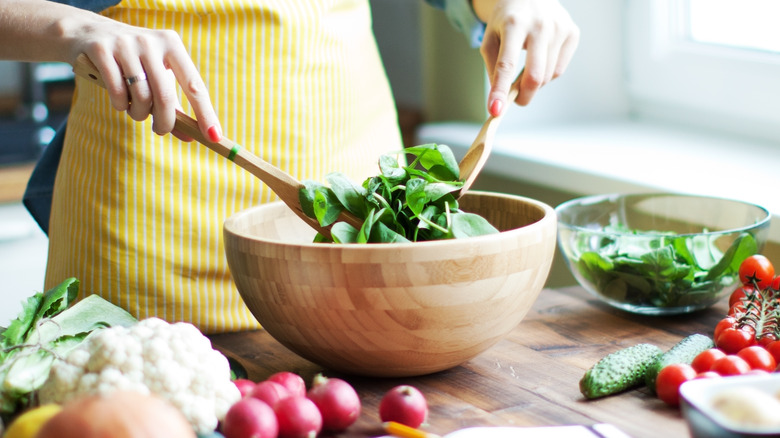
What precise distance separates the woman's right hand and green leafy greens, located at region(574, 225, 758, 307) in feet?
1.80

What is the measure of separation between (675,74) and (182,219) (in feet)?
3.88

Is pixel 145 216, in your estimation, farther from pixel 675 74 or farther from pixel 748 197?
pixel 675 74

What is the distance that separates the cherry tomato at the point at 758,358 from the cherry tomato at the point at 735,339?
0.05 m

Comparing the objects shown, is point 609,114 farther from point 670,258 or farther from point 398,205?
point 398,205

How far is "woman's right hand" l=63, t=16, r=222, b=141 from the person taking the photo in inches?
36.4

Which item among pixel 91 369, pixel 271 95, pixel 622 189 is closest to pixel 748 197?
pixel 622 189

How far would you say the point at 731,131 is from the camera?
1.81 metres

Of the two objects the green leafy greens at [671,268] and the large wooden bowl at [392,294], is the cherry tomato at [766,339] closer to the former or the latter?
the green leafy greens at [671,268]

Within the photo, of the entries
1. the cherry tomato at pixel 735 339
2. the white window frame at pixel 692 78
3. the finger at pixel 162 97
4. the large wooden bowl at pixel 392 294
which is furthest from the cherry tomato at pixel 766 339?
the white window frame at pixel 692 78

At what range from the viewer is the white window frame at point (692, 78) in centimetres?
171

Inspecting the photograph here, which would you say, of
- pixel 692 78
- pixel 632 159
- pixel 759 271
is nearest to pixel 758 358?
pixel 759 271

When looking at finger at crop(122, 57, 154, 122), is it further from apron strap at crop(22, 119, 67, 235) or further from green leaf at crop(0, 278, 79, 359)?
apron strap at crop(22, 119, 67, 235)

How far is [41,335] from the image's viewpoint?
0.89 m

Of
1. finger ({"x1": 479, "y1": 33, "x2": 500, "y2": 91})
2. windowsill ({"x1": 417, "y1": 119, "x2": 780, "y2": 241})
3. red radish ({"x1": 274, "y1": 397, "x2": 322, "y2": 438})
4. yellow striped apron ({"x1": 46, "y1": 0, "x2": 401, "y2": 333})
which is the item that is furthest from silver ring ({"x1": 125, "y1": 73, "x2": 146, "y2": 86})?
windowsill ({"x1": 417, "y1": 119, "x2": 780, "y2": 241})
